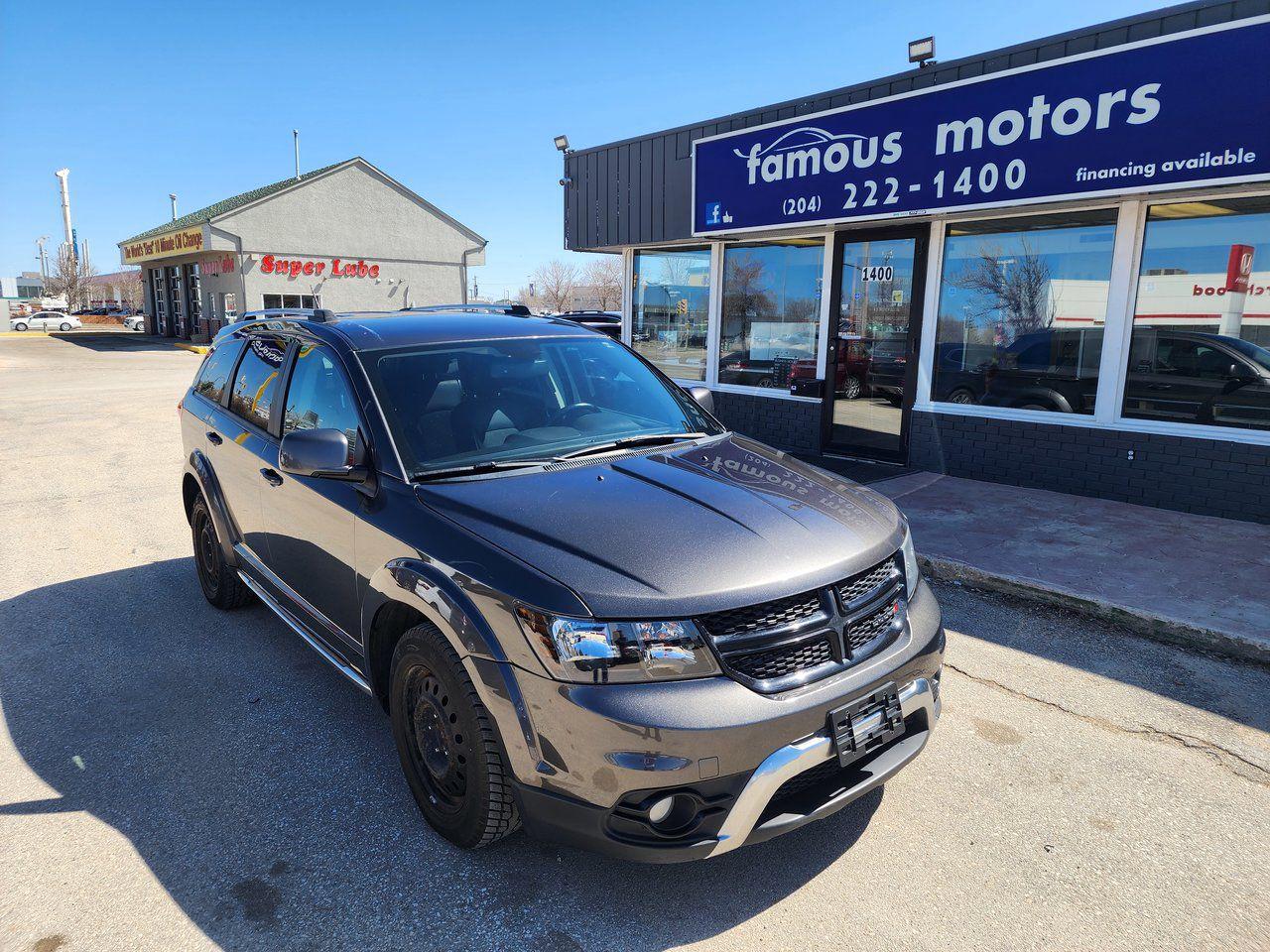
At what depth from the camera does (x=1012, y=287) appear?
7883 mm

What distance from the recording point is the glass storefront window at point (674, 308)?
11133 mm

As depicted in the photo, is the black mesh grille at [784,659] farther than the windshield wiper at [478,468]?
No

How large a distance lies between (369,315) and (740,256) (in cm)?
712

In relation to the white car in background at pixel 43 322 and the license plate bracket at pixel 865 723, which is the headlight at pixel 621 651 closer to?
the license plate bracket at pixel 865 723

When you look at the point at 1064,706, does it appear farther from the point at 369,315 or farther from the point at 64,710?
the point at 64,710

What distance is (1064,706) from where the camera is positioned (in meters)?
3.82

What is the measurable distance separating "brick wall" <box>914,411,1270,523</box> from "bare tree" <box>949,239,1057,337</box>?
1010 millimetres

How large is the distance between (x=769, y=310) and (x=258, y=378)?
23.2 ft

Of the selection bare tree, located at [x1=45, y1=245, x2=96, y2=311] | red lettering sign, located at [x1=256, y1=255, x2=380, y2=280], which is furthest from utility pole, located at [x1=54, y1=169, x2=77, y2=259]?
red lettering sign, located at [x1=256, y1=255, x2=380, y2=280]

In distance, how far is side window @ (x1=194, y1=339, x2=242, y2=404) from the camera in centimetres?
482

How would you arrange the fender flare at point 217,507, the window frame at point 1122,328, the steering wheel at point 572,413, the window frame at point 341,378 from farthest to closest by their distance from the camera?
the window frame at point 1122,328, the fender flare at point 217,507, the steering wheel at point 572,413, the window frame at point 341,378

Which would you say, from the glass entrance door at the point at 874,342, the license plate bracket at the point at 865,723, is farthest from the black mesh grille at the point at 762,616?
the glass entrance door at the point at 874,342

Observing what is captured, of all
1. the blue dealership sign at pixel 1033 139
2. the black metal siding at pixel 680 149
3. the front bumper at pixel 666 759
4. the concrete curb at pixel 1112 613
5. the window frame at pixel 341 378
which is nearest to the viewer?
the front bumper at pixel 666 759

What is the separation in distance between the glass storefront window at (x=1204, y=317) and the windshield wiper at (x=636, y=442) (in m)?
5.24
